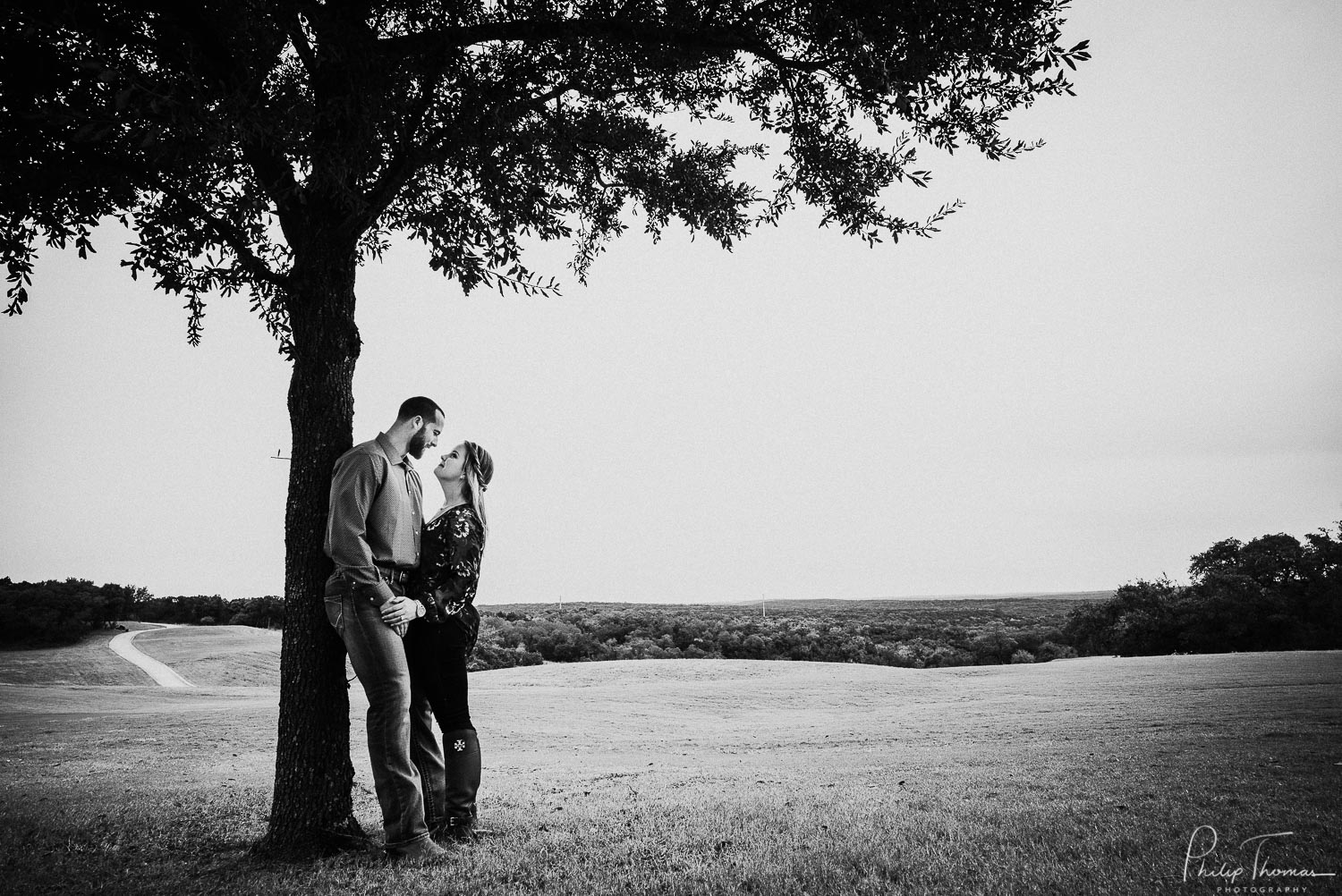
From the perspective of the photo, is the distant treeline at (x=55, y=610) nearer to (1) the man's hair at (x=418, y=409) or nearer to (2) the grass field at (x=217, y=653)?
(2) the grass field at (x=217, y=653)

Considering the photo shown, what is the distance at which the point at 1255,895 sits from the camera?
393 centimetres

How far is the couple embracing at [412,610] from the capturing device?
4.60m

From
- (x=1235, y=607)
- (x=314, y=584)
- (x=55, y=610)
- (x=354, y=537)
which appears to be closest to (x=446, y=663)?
(x=314, y=584)

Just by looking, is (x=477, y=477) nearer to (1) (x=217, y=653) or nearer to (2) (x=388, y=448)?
(2) (x=388, y=448)

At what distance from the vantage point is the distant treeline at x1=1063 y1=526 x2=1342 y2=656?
2728 centimetres

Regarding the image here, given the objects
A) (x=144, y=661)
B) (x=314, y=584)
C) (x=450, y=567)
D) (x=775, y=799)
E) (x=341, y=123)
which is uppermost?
(x=341, y=123)

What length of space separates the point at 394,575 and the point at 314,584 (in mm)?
691

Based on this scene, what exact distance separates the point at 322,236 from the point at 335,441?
5.40 ft

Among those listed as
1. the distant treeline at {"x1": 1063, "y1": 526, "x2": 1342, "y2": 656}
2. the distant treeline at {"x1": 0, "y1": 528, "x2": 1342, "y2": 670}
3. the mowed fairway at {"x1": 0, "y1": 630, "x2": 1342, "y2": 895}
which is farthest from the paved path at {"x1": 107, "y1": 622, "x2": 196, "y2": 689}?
the distant treeline at {"x1": 1063, "y1": 526, "x2": 1342, "y2": 656}

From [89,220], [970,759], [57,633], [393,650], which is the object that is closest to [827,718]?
[970,759]

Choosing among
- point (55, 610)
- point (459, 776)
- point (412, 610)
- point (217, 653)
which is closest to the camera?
point (412, 610)

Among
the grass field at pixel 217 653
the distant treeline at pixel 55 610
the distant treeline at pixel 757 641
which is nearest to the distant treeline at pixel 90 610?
the distant treeline at pixel 55 610

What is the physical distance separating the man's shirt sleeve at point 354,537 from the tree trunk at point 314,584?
658mm

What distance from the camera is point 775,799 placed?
6.49 m
